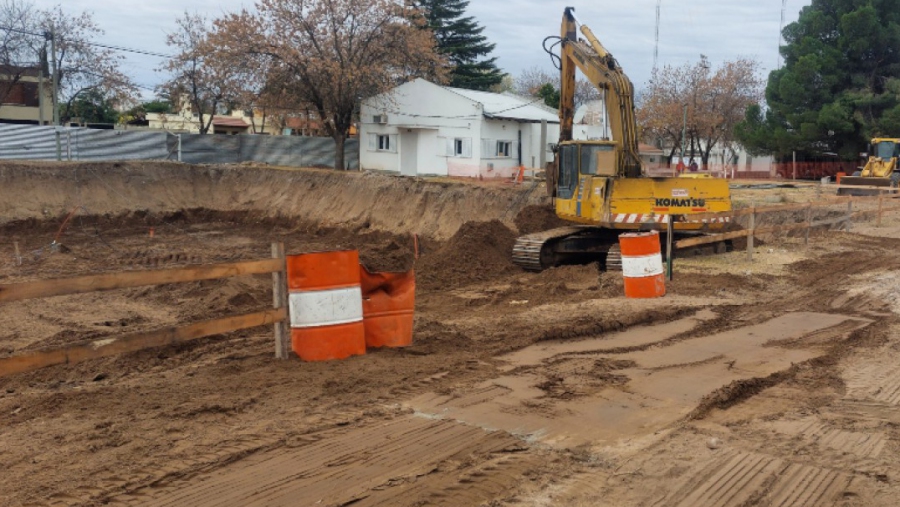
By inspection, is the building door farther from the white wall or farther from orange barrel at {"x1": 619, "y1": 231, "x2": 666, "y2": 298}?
orange barrel at {"x1": 619, "y1": 231, "x2": 666, "y2": 298}

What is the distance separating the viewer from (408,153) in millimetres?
44656

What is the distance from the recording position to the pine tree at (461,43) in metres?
60.8

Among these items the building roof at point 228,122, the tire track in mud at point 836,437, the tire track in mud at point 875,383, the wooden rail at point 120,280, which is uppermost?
the building roof at point 228,122

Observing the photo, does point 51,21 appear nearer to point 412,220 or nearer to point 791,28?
point 412,220

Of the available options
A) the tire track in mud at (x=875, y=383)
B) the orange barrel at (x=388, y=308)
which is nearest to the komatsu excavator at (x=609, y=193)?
the tire track in mud at (x=875, y=383)

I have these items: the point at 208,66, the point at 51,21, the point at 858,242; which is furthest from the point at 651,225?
the point at 51,21

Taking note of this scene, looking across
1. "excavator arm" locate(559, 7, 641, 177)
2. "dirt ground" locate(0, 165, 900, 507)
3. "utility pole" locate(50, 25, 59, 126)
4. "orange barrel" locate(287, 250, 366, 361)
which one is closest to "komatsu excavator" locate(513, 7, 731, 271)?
"excavator arm" locate(559, 7, 641, 177)

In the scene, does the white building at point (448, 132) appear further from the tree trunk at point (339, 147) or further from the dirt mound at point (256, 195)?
the dirt mound at point (256, 195)

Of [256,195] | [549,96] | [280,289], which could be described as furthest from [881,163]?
[280,289]

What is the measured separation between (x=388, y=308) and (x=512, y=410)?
2.32 meters

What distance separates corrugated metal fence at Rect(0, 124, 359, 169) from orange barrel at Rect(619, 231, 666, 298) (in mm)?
28910

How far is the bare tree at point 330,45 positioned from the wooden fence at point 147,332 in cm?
2929

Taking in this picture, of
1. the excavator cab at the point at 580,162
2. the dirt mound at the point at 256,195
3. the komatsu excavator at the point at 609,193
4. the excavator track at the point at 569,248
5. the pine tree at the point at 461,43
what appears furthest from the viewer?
the pine tree at the point at 461,43

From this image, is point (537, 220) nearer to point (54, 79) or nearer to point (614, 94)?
point (614, 94)
